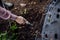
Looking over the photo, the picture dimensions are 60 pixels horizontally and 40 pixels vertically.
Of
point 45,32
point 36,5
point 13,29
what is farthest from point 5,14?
point 45,32

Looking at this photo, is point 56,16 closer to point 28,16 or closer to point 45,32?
point 45,32

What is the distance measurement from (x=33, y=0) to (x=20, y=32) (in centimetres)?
52

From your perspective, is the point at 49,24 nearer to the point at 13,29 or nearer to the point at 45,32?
the point at 45,32

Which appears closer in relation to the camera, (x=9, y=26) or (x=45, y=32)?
(x=45, y=32)

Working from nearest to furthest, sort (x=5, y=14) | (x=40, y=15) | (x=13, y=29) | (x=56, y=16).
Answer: (x=56, y=16), (x=5, y=14), (x=13, y=29), (x=40, y=15)

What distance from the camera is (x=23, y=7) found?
249cm

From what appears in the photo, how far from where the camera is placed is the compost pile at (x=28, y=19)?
85.0 inches

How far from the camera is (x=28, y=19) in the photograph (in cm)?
232

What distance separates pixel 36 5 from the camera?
2.50 meters

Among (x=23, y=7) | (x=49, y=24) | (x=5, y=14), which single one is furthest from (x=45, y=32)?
(x=23, y=7)

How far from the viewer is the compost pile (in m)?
2.16

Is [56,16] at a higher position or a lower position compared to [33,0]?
lower

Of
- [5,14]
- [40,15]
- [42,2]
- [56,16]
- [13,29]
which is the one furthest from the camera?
[42,2]

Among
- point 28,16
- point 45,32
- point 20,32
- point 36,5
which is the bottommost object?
point 45,32
